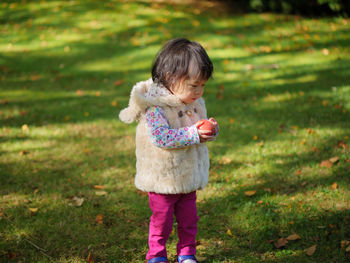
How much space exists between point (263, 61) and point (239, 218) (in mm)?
5553

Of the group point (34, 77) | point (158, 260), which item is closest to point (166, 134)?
point (158, 260)

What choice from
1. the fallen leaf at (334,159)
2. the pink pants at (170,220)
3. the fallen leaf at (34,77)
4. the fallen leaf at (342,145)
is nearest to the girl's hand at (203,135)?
the pink pants at (170,220)

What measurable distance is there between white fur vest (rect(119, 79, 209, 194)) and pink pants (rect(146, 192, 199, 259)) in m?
0.13

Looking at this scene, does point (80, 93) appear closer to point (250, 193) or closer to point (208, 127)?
point (250, 193)

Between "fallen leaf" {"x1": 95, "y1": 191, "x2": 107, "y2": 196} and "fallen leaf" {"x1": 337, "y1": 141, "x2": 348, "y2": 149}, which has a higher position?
"fallen leaf" {"x1": 337, "y1": 141, "x2": 348, "y2": 149}

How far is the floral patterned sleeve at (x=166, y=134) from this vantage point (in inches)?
92.6

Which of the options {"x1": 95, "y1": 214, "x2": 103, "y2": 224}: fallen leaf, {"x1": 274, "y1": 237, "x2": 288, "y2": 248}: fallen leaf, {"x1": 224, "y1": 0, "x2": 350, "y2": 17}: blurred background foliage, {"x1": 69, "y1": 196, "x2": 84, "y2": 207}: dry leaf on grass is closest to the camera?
{"x1": 274, "y1": 237, "x2": 288, "y2": 248}: fallen leaf

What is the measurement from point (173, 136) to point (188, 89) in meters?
0.31

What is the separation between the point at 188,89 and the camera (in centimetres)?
236

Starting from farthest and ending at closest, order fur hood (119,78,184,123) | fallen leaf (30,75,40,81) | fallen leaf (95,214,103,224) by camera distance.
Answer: fallen leaf (30,75,40,81) → fallen leaf (95,214,103,224) → fur hood (119,78,184,123)

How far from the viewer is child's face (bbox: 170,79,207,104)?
234cm

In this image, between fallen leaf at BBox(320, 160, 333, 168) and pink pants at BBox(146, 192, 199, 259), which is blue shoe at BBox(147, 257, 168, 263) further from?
fallen leaf at BBox(320, 160, 333, 168)

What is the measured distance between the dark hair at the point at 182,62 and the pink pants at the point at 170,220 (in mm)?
832

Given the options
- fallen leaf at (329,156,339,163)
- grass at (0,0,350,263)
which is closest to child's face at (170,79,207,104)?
grass at (0,0,350,263)
